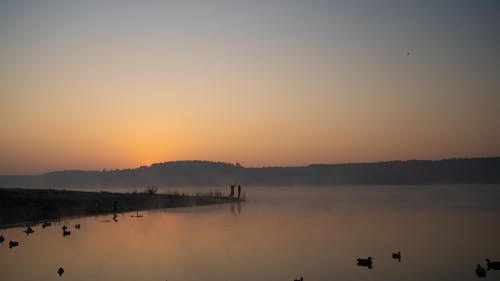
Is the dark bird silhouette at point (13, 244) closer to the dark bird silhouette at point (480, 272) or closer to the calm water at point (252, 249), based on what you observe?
the calm water at point (252, 249)

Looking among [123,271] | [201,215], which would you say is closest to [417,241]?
[123,271]

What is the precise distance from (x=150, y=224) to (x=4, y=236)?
34.6ft

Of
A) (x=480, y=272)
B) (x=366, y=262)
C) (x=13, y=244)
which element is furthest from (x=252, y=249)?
(x=13, y=244)

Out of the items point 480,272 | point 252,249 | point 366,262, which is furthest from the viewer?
point 252,249

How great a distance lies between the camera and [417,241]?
28.5m

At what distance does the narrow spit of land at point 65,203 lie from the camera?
37662 mm

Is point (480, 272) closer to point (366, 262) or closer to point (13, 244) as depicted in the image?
point (366, 262)

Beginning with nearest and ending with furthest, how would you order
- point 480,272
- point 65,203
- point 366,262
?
point 480,272
point 366,262
point 65,203

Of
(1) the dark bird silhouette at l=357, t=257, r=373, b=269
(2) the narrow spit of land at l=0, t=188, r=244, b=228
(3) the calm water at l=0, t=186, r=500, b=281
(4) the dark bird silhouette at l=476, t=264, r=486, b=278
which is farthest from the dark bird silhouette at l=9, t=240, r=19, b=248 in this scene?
(4) the dark bird silhouette at l=476, t=264, r=486, b=278

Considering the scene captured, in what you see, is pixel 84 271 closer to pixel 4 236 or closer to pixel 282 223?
pixel 4 236

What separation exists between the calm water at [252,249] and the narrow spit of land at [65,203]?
133 inches

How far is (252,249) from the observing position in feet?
82.8

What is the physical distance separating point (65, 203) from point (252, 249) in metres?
25.0

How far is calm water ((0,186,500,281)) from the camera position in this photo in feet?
64.8
